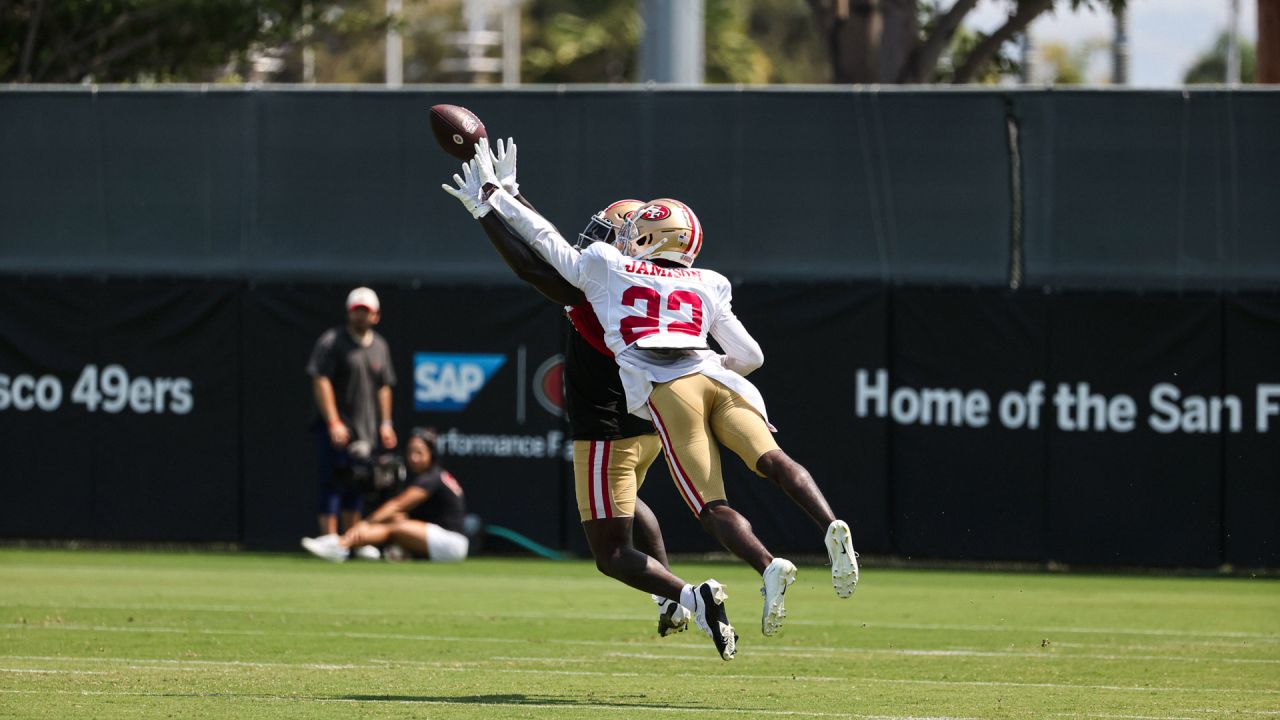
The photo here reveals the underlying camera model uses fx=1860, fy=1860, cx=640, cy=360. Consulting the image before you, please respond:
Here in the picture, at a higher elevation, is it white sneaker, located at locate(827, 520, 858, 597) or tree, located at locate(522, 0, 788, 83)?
tree, located at locate(522, 0, 788, 83)

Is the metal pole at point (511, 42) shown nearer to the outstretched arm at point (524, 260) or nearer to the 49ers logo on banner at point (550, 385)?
the 49ers logo on banner at point (550, 385)

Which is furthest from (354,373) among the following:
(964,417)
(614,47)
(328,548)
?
(614,47)

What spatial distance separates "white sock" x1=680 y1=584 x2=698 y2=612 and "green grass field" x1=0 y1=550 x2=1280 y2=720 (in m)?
0.41

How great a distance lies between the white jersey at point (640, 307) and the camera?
8453 mm

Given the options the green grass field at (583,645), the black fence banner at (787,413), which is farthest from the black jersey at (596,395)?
the black fence banner at (787,413)

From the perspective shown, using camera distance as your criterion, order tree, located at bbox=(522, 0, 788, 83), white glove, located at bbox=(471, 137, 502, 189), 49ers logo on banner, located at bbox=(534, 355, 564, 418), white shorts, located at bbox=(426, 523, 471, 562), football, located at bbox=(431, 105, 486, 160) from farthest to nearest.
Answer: tree, located at bbox=(522, 0, 788, 83) → 49ers logo on banner, located at bbox=(534, 355, 564, 418) → white shorts, located at bbox=(426, 523, 471, 562) → football, located at bbox=(431, 105, 486, 160) → white glove, located at bbox=(471, 137, 502, 189)

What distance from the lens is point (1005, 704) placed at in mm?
8047

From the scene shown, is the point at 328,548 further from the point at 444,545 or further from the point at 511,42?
the point at 511,42

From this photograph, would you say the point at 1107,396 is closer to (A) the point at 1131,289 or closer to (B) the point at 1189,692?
(A) the point at 1131,289

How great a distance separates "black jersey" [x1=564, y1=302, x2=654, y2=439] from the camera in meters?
8.92

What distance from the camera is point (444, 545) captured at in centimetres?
1566

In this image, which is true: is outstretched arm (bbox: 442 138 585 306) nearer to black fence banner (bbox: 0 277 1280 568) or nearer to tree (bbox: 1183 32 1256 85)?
black fence banner (bbox: 0 277 1280 568)

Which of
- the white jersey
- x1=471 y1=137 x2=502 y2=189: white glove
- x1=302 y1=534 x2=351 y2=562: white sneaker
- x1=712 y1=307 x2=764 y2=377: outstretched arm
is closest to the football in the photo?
x1=471 y1=137 x2=502 y2=189: white glove

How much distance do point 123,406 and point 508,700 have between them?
954cm
